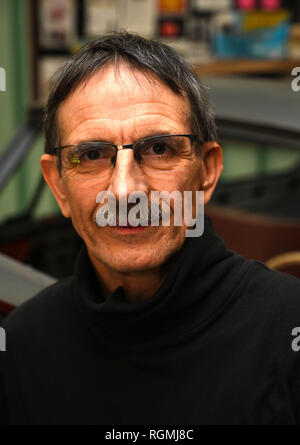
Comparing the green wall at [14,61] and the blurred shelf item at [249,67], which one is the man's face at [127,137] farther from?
the green wall at [14,61]

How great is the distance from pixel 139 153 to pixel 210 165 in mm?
161

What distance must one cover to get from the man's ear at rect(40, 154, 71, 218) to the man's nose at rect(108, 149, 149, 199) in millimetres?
150

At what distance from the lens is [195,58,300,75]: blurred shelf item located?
4.40 m

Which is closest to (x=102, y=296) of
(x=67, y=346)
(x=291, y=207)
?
(x=67, y=346)

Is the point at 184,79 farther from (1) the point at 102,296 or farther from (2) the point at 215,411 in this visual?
(2) the point at 215,411

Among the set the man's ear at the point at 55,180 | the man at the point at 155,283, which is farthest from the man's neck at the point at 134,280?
the man's ear at the point at 55,180

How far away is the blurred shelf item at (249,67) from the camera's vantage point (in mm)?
4402

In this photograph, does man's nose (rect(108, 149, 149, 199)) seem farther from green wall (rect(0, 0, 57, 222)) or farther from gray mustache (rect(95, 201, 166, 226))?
green wall (rect(0, 0, 57, 222))

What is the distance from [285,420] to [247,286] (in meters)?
0.21

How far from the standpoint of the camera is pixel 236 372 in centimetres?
94

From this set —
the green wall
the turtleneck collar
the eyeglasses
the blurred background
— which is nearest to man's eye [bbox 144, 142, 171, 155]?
the eyeglasses

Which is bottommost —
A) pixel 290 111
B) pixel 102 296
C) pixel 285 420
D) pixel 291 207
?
pixel 291 207

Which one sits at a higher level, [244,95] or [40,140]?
[244,95]

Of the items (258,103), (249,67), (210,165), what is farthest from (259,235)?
(249,67)
